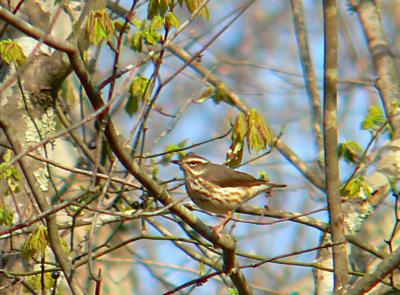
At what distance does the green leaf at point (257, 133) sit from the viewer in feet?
15.2

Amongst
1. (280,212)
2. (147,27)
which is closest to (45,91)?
(147,27)

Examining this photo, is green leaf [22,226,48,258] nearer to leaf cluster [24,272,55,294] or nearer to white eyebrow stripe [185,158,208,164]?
leaf cluster [24,272,55,294]

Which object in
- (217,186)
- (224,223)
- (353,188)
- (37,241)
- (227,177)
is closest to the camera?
(37,241)

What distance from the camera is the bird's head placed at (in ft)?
16.1

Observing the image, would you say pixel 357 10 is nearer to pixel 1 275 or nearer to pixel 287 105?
pixel 1 275

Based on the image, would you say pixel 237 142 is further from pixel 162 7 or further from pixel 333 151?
pixel 162 7

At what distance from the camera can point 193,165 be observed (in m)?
5.00

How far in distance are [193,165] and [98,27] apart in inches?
48.2

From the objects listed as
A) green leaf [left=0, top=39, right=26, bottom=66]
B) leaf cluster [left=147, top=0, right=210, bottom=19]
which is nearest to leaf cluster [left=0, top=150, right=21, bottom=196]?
green leaf [left=0, top=39, right=26, bottom=66]

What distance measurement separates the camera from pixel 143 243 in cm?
1256

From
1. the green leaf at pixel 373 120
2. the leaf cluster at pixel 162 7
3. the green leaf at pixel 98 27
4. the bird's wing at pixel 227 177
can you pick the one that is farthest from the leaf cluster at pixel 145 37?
the green leaf at pixel 373 120

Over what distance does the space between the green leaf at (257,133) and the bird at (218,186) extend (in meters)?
0.31

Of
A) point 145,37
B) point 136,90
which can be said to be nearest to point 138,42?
point 145,37

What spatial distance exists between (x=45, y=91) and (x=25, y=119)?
0.22 meters
